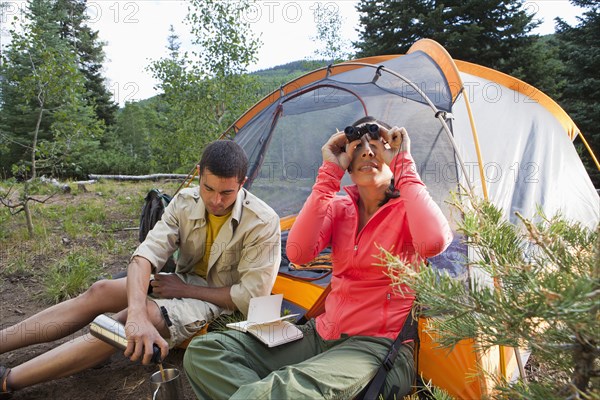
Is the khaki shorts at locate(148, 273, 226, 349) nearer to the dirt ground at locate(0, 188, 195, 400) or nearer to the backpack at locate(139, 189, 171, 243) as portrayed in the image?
the dirt ground at locate(0, 188, 195, 400)

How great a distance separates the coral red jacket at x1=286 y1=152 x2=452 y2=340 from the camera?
1664mm

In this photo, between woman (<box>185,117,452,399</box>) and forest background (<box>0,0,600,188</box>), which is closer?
woman (<box>185,117,452,399</box>)

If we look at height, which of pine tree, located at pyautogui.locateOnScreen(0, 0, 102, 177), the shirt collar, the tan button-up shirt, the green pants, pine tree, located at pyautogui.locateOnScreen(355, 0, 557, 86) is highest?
pine tree, located at pyautogui.locateOnScreen(355, 0, 557, 86)

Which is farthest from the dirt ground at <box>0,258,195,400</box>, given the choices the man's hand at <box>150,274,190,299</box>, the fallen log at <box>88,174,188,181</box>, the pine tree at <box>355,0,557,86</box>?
the pine tree at <box>355,0,557,86</box>

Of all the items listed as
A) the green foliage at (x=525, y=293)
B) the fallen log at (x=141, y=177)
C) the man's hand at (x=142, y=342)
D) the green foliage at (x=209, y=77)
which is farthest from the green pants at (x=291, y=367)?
the fallen log at (x=141, y=177)

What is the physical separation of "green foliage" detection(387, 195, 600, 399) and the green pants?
A: 2.18 feet

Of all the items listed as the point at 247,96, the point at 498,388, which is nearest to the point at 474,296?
the point at 498,388

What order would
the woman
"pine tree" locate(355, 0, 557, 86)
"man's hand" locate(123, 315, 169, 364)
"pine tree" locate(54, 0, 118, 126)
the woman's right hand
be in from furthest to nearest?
"pine tree" locate(54, 0, 118, 126) < "pine tree" locate(355, 0, 557, 86) < the woman's right hand < "man's hand" locate(123, 315, 169, 364) < the woman

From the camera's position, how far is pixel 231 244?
230 cm

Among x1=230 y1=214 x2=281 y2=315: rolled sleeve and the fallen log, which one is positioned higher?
x1=230 y1=214 x2=281 y2=315: rolled sleeve

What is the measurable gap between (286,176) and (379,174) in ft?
6.43

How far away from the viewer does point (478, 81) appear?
3355 mm

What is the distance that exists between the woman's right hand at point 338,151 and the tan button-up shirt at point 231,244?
587mm

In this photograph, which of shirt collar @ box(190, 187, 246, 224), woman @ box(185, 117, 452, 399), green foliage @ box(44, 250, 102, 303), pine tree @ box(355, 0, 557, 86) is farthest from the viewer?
pine tree @ box(355, 0, 557, 86)
